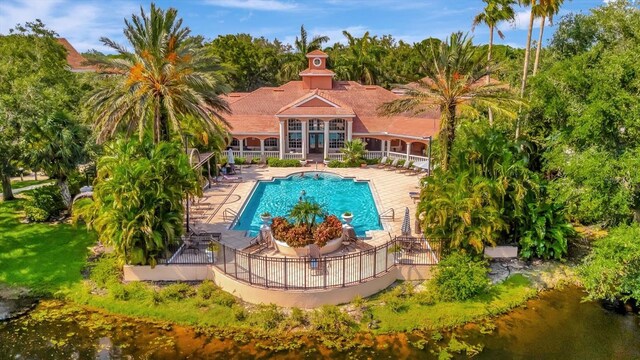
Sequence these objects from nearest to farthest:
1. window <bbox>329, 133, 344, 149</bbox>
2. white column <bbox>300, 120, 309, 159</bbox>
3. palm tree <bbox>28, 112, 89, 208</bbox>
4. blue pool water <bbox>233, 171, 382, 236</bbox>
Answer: palm tree <bbox>28, 112, 89, 208</bbox>, blue pool water <bbox>233, 171, 382, 236</bbox>, white column <bbox>300, 120, 309, 159</bbox>, window <bbox>329, 133, 344, 149</bbox>

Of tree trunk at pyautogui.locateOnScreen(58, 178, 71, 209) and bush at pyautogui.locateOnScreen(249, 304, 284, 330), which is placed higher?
tree trunk at pyautogui.locateOnScreen(58, 178, 71, 209)

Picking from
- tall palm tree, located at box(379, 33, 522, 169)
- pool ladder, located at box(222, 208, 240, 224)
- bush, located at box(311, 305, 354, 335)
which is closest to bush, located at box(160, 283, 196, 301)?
bush, located at box(311, 305, 354, 335)

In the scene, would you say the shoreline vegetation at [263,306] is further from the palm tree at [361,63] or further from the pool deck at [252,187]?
the palm tree at [361,63]

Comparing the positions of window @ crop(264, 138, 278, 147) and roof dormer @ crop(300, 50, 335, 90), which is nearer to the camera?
window @ crop(264, 138, 278, 147)

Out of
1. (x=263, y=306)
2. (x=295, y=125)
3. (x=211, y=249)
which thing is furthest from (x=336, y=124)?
(x=263, y=306)

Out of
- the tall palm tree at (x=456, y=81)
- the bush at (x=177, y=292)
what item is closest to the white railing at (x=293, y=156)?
the tall palm tree at (x=456, y=81)

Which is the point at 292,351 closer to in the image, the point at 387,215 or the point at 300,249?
the point at 300,249

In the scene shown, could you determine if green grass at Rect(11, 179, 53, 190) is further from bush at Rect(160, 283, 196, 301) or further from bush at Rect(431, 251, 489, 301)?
bush at Rect(431, 251, 489, 301)

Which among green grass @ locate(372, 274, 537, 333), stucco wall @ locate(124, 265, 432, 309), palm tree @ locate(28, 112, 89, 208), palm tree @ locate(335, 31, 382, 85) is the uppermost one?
palm tree @ locate(335, 31, 382, 85)
